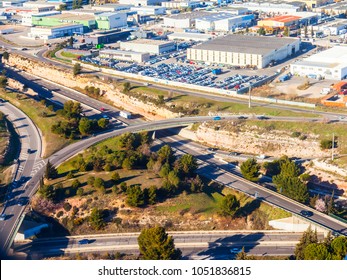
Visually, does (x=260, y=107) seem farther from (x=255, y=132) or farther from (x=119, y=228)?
(x=119, y=228)

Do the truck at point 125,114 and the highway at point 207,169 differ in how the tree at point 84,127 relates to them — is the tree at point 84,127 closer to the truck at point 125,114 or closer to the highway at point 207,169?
the highway at point 207,169

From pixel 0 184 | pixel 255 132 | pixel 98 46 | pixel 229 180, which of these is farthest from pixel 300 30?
pixel 0 184

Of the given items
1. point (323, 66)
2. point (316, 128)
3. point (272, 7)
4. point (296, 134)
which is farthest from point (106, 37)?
point (316, 128)

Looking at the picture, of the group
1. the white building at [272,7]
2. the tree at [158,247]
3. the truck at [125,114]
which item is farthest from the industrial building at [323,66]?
the white building at [272,7]

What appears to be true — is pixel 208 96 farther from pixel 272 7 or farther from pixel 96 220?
pixel 272 7

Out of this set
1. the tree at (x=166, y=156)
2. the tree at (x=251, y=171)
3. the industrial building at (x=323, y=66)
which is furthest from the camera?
the industrial building at (x=323, y=66)

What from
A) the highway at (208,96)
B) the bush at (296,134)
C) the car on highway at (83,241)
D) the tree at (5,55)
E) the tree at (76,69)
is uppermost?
the tree at (5,55)

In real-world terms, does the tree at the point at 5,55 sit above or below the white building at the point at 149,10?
below
